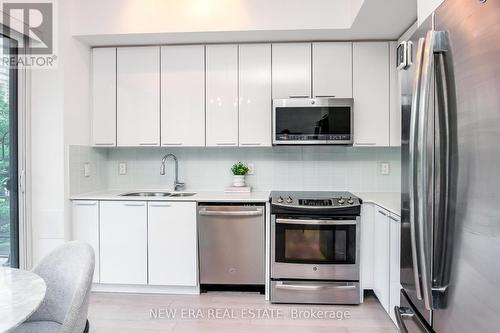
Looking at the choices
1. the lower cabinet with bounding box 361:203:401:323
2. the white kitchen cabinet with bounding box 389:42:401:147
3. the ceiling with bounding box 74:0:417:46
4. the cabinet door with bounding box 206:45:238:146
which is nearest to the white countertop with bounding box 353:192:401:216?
the lower cabinet with bounding box 361:203:401:323

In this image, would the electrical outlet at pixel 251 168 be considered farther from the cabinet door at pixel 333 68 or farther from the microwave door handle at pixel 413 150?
the microwave door handle at pixel 413 150

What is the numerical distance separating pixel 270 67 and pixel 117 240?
2.14 m

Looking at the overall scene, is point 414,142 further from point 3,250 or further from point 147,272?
point 3,250

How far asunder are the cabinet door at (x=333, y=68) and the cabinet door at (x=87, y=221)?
236 cm

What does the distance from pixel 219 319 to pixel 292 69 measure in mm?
2281

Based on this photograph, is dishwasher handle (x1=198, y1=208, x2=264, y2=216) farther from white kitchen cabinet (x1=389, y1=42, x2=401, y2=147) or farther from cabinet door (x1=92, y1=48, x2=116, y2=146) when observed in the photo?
white kitchen cabinet (x1=389, y1=42, x2=401, y2=147)

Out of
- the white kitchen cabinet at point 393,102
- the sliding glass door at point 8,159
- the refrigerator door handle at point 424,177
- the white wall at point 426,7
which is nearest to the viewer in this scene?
the refrigerator door handle at point 424,177

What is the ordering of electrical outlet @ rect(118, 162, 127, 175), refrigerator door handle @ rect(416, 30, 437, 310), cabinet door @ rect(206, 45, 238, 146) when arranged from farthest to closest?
A: 1. electrical outlet @ rect(118, 162, 127, 175)
2. cabinet door @ rect(206, 45, 238, 146)
3. refrigerator door handle @ rect(416, 30, 437, 310)

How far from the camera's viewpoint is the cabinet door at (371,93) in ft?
9.79

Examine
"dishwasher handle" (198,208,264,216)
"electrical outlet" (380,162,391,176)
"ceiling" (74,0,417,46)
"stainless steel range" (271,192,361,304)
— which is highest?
"ceiling" (74,0,417,46)

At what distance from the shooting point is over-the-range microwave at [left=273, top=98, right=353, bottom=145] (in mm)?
2891

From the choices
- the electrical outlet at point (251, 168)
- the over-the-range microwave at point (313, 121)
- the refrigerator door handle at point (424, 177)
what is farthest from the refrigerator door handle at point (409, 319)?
the electrical outlet at point (251, 168)

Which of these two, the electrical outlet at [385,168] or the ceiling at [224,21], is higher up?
the ceiling at [224,21]

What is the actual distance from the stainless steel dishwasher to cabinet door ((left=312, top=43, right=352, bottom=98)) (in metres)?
1.31
